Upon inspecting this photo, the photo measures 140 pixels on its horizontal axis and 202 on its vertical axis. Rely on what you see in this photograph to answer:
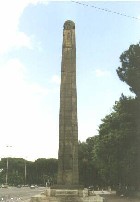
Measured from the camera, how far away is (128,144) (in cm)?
3981

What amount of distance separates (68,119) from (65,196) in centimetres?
324

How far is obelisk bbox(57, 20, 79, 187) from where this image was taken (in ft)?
52.0

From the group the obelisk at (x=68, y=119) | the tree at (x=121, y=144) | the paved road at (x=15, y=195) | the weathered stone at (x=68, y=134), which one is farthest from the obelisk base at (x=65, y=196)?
the tree at (x=121, y=144)

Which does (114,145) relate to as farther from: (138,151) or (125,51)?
(125,51)

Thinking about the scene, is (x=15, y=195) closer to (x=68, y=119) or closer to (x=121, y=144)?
(x=121, y=144)

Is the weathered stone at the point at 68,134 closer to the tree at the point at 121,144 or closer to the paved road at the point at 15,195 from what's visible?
the paved road at the point at 15,195

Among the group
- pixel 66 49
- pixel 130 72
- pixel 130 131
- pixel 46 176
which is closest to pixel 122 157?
pixel 130 131

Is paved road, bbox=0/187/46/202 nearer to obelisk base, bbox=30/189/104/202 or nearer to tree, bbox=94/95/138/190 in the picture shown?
tree, bbox=94/95/138/190

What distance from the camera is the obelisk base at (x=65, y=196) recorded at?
46.6ft

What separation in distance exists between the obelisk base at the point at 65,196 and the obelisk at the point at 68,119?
2.49 feet

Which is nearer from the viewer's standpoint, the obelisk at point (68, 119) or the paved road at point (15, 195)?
the obelisk at point (68, 119)

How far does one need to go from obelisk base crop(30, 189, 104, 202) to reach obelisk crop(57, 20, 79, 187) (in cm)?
76

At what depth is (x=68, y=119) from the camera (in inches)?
640

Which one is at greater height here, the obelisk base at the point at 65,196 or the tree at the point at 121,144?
the tree at the point at 121,144
